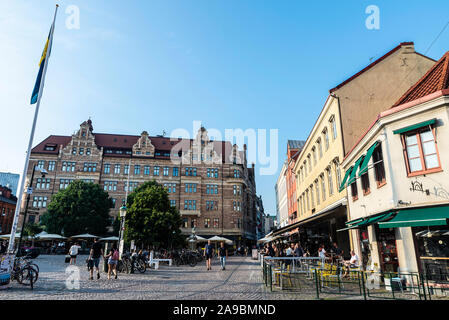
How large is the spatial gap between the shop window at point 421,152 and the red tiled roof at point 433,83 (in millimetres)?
1685

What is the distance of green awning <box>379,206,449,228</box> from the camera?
821 centimetres

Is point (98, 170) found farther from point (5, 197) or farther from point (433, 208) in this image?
point (433, 208)

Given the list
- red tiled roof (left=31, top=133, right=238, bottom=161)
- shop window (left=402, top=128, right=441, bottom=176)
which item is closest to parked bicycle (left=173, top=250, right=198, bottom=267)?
shop window (left=402, top=128, right=441, bottom=176)

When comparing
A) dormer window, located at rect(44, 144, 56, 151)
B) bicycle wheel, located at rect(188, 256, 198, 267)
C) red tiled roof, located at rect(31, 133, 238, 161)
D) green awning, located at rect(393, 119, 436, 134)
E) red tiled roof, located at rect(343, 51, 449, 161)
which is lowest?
bicycle wheel, located at rect(188, 256, 198, 267)

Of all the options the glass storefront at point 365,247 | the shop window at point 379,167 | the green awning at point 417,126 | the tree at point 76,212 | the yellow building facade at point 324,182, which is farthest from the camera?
the tree at point 76,212

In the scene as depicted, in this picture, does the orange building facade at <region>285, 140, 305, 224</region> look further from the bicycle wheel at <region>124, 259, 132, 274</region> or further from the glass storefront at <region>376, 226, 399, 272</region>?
the glass storefront at <region>376, 226, 399, 272</region>

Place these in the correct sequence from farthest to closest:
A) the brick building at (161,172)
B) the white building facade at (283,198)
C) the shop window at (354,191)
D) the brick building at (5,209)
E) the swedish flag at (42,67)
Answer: the brick building at (5,209), the brick building at (161,172), the white building facade at (283,198), the shop window at (354,191), the swedish flag at (42,67)

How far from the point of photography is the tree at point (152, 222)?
89.0 ft

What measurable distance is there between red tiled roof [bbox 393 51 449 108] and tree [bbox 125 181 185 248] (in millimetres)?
22473

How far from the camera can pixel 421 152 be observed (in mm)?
9531

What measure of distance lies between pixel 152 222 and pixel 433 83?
24.0 metres

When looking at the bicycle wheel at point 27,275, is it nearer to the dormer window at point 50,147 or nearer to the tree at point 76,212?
the tree at point 76,212

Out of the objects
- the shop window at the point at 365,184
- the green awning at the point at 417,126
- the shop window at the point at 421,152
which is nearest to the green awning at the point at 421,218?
the shop window at the point at 421,152

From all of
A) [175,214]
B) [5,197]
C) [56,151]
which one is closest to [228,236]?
[175,214]
